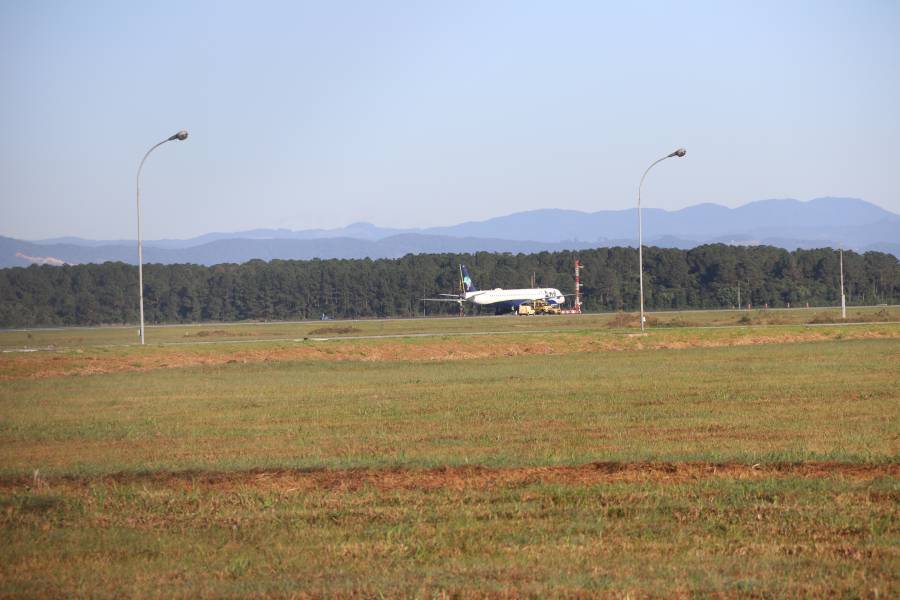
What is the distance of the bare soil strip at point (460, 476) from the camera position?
14.5m

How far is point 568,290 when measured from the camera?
14000 centimetres

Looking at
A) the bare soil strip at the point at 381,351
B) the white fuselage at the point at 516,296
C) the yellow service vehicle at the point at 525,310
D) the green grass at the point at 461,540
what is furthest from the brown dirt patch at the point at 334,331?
the green grass at the point at 461,540

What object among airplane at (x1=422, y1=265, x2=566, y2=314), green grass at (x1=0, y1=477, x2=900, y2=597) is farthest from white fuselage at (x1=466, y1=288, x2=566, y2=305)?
green grass at (x1=0, y1=477, x2=900, y2=597)

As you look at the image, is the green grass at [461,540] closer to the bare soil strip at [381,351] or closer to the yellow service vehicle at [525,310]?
the bare soil strip at [381,351]

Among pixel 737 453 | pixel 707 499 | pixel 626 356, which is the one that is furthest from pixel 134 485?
pixel 626 356

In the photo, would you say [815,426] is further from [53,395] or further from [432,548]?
[53,395]

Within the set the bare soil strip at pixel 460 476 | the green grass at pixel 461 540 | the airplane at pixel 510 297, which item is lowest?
the green grass at pixel 461 540

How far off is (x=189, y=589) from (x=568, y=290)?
5170 inches

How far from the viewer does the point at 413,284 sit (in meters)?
137

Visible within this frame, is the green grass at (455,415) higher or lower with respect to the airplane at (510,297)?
lower

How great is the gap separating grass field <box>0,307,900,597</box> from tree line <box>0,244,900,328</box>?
99936mm

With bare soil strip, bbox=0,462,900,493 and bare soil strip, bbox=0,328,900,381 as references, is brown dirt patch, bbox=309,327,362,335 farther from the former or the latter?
bare soil strip, bbox=0,462,900,493

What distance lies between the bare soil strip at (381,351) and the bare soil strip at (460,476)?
23081mm

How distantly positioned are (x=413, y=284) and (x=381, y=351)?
89.2 meters
